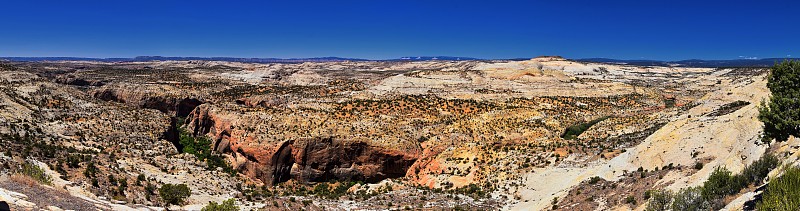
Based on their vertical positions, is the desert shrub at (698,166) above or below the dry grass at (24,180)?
below

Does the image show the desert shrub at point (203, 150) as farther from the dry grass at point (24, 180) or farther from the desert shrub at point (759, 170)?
the desert shrub at point (759, 170)

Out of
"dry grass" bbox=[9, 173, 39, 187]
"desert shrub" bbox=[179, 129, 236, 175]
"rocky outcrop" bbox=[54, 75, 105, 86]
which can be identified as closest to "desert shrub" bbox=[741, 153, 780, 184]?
"dry grass" bbox=[9, 173, 39, 187]

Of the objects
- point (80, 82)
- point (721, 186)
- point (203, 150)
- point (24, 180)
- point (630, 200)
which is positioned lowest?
point (203, 150)

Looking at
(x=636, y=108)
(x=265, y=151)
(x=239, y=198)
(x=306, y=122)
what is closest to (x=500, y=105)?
(x=636, y=108)

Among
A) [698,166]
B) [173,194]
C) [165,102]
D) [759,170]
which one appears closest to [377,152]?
[173,194]

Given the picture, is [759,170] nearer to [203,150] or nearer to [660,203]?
[660,203]

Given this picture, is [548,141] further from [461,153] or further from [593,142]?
[461,153]

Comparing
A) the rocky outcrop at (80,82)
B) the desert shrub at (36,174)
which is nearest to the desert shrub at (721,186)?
the desert shrub at (36,174)

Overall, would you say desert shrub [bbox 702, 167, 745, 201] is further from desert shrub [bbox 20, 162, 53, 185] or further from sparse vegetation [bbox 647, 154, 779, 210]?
desert shrub [bbox 20, 162, 53, 185]
